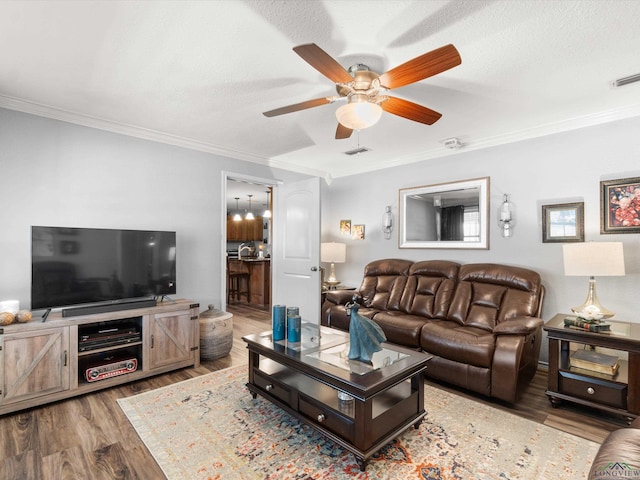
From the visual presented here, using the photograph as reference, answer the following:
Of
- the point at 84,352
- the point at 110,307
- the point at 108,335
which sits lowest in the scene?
the point at 84,352

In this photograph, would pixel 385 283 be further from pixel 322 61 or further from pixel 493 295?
pixel 322 61

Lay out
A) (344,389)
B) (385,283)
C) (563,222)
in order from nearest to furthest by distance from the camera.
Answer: (344,389) → (563,222) → (385,283)

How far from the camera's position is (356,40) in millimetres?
2035

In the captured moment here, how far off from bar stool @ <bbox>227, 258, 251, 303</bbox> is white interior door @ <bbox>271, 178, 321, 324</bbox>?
2359 millimetres

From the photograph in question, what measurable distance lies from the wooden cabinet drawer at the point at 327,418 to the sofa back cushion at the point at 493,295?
6.50 feet

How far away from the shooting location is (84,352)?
9.20 ft

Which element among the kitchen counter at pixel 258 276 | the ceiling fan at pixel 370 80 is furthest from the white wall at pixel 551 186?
the kitchen counter at pixel 258 276

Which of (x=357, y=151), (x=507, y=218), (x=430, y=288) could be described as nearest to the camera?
(x=507, y=218)

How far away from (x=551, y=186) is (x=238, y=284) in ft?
19.6

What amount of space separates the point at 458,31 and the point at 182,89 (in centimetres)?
205

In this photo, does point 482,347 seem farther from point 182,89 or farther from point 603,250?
point 182,89

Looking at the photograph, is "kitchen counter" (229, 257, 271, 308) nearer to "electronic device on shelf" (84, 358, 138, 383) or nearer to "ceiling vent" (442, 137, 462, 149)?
"electronic device on shelf" (84, 358, 138, 383)

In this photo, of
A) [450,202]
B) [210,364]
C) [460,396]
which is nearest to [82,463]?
[210,364]

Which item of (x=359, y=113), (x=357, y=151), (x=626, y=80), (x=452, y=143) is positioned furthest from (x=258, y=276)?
(x=626, y=80)
